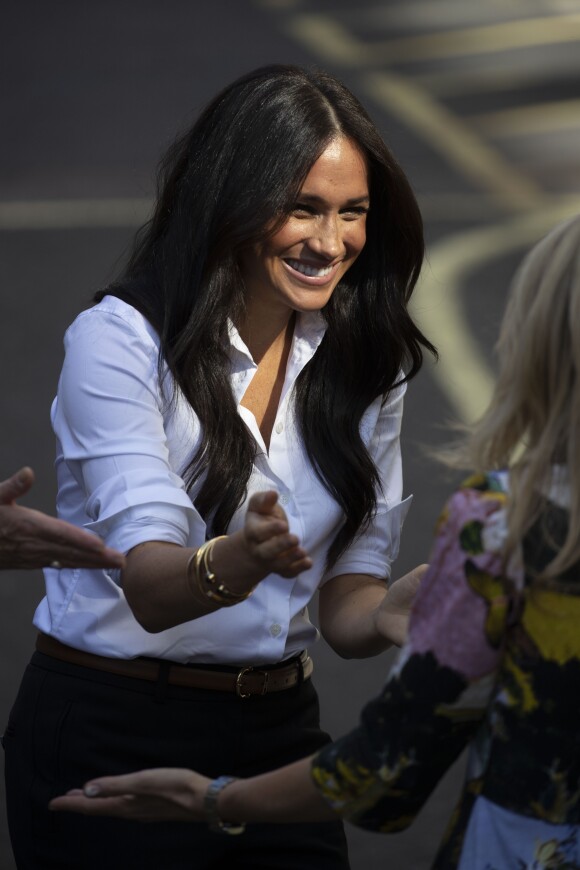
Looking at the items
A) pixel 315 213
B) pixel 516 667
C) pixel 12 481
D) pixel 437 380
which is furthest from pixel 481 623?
pixel 437 380

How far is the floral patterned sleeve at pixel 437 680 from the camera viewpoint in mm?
1312

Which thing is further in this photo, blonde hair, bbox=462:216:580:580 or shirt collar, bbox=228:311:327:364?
shirt collar, bbox=228:311:327:364

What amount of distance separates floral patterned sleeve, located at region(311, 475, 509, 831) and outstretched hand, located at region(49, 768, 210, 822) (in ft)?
0.63

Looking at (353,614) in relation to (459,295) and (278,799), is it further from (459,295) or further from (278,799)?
(459,295)

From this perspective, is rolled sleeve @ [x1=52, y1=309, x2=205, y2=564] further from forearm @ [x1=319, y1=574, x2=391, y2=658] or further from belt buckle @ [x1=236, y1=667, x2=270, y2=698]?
forearm @ [x1=319, y1=574, x2=391, y2=658]

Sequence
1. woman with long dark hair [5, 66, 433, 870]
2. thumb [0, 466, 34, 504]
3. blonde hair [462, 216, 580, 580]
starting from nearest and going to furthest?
blonde hair [462, 216, 580, 580]
thumb [0, 466, 34, 504]
woman with long dark hair [5, 66, 433, 870]

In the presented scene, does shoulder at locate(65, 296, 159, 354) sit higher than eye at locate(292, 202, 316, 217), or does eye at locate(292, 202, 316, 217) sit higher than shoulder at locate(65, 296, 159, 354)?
eye at locate(292, 202, 316, 217)

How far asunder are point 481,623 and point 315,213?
1019mm

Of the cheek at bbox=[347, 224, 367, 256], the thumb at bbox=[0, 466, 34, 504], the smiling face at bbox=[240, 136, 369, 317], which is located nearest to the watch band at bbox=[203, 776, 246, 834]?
the thumb at bbox=[0, 466, 34, 504]

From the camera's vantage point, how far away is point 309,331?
2.33m

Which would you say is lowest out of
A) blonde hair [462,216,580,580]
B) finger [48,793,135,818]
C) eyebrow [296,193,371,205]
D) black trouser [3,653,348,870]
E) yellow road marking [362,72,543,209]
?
black trouser [3,653,348,870]

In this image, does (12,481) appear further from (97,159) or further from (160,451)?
(97,159)

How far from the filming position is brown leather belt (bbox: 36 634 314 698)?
202 centimetres

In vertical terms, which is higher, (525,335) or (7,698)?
(525,335)
